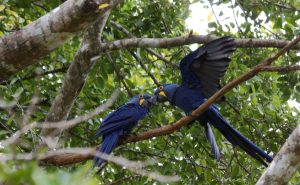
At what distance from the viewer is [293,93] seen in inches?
146

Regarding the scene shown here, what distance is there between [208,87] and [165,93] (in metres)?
0.43

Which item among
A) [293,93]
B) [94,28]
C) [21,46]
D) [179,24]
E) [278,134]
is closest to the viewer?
[21,46]

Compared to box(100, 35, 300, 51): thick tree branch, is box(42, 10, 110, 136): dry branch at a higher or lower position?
lower

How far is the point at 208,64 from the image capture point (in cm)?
329

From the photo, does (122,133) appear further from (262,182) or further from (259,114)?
(262,182)

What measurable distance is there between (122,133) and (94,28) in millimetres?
780

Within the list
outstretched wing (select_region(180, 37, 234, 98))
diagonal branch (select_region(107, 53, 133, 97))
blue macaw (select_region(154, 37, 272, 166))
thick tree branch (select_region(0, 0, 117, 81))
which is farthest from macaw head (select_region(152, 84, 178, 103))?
thick tree branch (select_region(0, 0, 117, 81))

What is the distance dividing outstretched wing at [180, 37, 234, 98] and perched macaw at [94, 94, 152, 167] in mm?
398

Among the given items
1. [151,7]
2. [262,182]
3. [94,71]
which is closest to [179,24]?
[151,7]

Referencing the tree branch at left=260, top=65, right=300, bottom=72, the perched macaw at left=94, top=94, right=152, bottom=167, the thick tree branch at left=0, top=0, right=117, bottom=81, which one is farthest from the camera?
the perched macaw at left=94, top=94, right=152, bottom=167

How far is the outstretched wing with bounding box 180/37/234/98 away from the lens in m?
3.11

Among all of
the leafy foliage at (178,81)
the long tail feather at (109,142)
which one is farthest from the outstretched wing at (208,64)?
the long tail feather at (109,142)

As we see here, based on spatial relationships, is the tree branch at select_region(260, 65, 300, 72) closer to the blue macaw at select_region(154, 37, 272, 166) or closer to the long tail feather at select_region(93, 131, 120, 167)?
the blue macaw at select_region(154, 37, 272, 166)

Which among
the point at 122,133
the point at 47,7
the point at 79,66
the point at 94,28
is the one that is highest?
the point at 47,7
